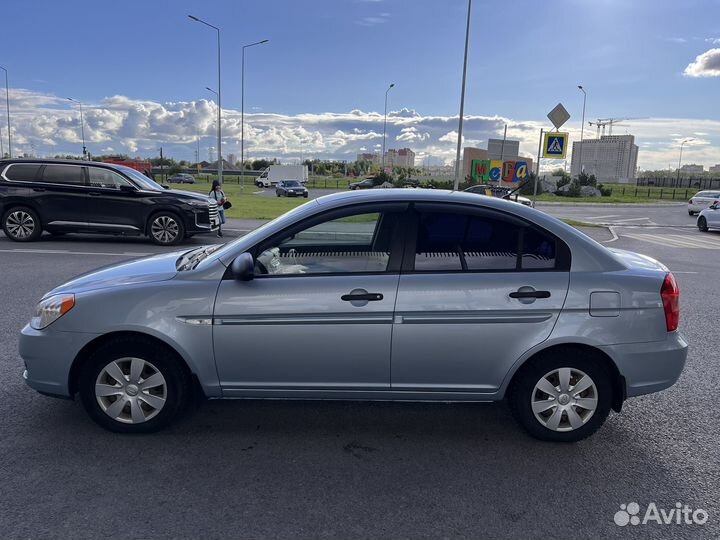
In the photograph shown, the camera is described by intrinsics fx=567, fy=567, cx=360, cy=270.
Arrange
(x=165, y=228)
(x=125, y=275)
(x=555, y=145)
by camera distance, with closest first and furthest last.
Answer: (x=125, y=275)
(x=165, y=228)
(x=555, y=145)

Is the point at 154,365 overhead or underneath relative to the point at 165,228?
overhead

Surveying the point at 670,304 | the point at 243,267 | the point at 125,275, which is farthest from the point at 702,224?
the point at 125,275

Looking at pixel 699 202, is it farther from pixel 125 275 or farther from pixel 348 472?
pixel 125 275

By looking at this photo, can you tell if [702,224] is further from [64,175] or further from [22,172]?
[22,172]

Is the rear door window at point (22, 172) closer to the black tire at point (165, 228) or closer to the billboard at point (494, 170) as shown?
the black tire at point (165, 228)

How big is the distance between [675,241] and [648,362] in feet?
53.0

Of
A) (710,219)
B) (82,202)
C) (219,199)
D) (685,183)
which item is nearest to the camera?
(82,202)

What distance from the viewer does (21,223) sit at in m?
12.9

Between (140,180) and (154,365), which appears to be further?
(140,180)

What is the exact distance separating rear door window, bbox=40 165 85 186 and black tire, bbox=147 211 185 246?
1.77m

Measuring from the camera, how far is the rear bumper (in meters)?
3.68

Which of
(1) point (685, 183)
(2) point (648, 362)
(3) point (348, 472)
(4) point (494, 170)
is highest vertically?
(4) point (494, 170)

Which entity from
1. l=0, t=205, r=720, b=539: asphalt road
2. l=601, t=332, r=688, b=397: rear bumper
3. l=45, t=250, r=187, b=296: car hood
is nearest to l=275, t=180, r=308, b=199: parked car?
l=45, t=250, r=187, b=296: car hood

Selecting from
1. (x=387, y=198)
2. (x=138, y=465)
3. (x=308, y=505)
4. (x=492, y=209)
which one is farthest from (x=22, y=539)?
(x=492, y=209)
